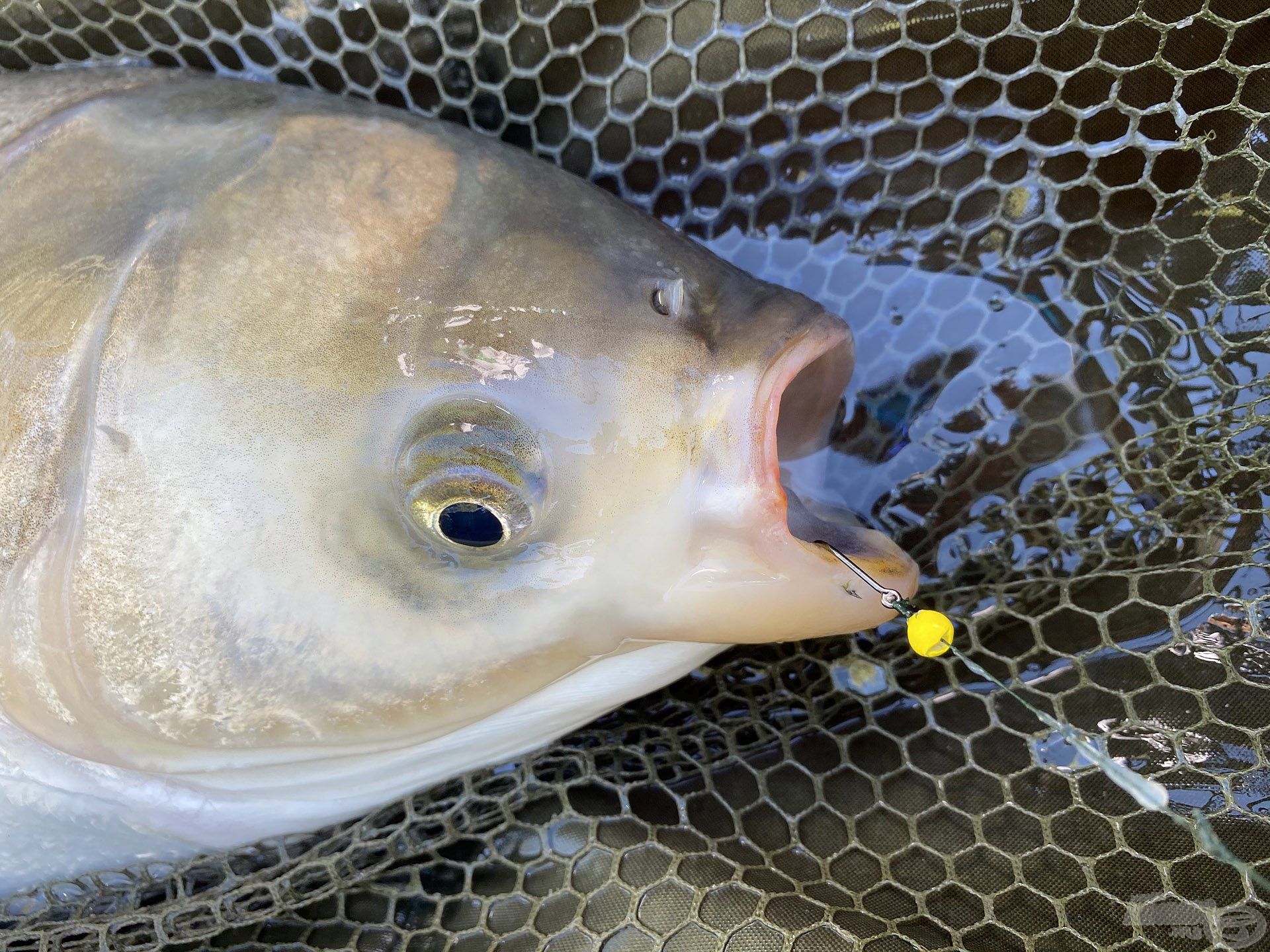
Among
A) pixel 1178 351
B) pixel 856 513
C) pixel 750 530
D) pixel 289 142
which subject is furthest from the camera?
pixel 856 513

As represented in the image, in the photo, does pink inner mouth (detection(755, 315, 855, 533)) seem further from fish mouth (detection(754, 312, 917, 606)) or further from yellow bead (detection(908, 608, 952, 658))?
yellow bead (detection(908, 608, 952, 658))

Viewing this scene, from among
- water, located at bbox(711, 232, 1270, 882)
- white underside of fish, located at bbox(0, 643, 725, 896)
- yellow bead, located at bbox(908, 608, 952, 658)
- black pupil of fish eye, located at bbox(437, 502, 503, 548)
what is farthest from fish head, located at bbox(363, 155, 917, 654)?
water, located at bbox(711, 232, 1270, 882)

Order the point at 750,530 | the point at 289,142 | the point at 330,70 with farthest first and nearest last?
1. the point at 330,70
2. the point at 289,142
3. the point at 750,530

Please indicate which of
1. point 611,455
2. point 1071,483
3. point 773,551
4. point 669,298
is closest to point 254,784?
point 611,455

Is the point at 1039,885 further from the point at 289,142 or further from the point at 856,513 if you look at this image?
the point at 289,142

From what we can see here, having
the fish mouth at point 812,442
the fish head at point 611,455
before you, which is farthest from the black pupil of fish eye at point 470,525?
the fish mouth at point 812,442

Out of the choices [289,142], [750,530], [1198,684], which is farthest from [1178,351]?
[289,142]

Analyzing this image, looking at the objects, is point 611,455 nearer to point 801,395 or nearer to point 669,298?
point 669,298

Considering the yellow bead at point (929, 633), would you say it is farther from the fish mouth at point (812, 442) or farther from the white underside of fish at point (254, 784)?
the white underside of fish at point (254, 784)
